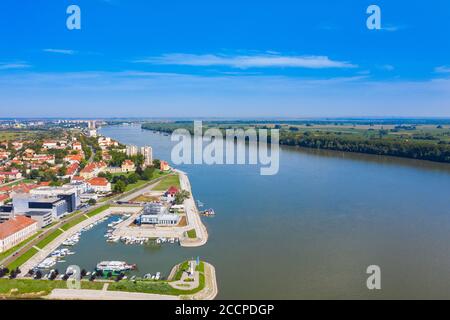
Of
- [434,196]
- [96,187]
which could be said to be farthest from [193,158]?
[434,196]

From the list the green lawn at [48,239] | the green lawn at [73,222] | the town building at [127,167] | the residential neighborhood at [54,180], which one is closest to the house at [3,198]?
the residential neighborhood at [54,180]

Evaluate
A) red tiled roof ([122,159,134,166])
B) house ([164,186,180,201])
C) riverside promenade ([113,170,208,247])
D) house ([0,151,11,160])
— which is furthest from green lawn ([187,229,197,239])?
house ([0,151,11,160])

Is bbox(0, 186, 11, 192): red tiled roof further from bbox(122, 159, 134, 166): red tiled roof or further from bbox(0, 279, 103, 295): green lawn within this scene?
bbox(0, 279, 103, 295): green lawn

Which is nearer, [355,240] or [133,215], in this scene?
[355,240]

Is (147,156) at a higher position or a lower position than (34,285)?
higher

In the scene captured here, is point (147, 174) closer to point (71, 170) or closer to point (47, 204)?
point (71, 170)

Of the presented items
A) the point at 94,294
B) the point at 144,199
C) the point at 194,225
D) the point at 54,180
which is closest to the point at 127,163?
the point at 54,180

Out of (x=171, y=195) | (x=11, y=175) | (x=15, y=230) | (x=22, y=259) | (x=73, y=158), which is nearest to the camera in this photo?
(x=22, y=259)

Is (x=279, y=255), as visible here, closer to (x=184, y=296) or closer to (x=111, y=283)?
(x=184, y=296)
